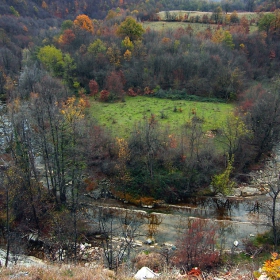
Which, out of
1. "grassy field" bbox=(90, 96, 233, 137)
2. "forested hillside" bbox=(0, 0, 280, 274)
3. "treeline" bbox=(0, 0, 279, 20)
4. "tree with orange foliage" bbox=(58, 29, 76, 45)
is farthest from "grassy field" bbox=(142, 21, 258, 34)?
"grassy field" bbox=(90, 96, 233, 137)

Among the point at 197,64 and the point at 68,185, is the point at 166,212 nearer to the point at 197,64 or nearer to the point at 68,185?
the point at 68,185

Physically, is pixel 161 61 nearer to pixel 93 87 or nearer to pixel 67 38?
pixel 93 87

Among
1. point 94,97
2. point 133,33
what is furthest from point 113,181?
point 133,33

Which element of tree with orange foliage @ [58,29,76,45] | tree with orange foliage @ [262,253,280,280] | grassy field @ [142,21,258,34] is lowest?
tree with orange foliage @ [262,253,280,280]

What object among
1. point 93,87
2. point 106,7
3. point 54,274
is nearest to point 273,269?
point 54,274

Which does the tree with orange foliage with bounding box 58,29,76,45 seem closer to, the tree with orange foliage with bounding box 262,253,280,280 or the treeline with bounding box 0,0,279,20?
the treeline with bounding box 0,0,279,20

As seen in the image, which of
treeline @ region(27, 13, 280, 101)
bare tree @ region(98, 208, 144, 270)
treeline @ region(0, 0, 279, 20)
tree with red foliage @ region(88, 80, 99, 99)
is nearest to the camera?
bare tree @ region(98, 208, 144, 270)

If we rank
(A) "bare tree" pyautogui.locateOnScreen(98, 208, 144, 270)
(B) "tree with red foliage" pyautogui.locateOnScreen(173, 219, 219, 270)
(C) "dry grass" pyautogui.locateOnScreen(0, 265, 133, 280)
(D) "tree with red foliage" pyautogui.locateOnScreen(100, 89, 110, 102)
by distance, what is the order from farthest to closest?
(D) "tree with red foliage" pyautogui.locateOnScreen(100, 89, 110, 102), (A) "bare tree" pyautogui.locateOnScreen(98, 208, 144, 270), (B) "tree with red foliage" pyautogui.locateOnScreen(173, 219, 219, 270), (C) "dry grass" pyautogui.locateOnScreen(0, 265, 133, 280)
